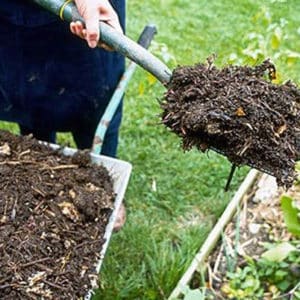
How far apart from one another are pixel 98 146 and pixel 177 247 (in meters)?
0.48

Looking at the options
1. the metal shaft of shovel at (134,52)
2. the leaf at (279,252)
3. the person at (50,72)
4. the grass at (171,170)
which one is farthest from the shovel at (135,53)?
the leaf at (279,252)

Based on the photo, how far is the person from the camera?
65.6 inches

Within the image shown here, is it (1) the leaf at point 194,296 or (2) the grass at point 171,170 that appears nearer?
(1) the leaf at point 194,296

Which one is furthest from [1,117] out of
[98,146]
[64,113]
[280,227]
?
[280,227]

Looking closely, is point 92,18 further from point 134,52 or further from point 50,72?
point 50,72

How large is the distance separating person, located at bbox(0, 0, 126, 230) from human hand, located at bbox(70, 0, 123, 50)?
23 cm

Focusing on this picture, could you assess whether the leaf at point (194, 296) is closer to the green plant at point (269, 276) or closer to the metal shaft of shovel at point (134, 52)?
the green plant at point (269, 276)

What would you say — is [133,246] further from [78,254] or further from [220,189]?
[78,254]

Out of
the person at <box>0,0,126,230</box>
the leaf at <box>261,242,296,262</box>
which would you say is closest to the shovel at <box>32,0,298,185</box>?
the person at <box>0,0,126,230</box>

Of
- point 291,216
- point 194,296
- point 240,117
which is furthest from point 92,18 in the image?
point 291,216

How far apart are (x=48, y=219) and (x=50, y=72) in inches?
16.9

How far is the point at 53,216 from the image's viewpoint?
1477mm

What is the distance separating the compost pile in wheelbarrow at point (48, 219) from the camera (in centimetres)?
136

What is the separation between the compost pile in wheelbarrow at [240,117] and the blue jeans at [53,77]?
50 cm
